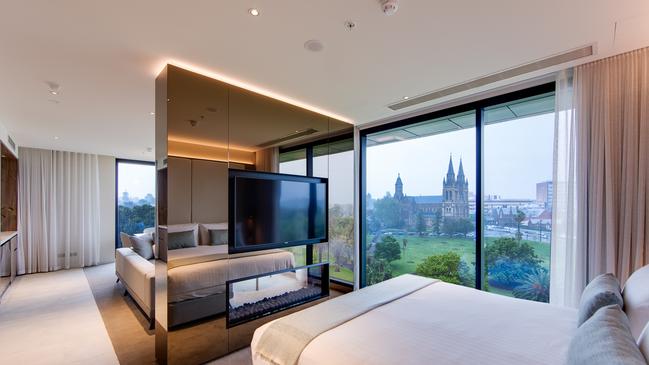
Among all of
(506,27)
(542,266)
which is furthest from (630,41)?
(542,266)

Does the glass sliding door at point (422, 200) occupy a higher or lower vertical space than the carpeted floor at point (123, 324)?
higher

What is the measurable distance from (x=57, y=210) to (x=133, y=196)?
151 centimetres

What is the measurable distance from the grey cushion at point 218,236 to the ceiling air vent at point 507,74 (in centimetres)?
244

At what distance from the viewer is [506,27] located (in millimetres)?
1972

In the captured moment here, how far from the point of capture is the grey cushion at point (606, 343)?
3.25ft

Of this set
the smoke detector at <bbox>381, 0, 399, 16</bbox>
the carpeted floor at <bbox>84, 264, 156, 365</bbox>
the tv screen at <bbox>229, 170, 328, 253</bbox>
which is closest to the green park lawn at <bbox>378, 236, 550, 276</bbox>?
the tv screen at <bbox>229, 170, 328, 253</bbox>

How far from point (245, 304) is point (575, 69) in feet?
12.5

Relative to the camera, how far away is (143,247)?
177 inches

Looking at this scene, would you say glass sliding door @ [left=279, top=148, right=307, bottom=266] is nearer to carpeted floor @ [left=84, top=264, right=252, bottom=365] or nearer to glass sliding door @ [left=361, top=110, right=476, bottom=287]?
carpeted floor @ [left=84, top=264, right=252, bottom=365]

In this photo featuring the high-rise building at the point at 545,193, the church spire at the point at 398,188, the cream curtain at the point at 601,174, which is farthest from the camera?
the church spire at the point at 398,188

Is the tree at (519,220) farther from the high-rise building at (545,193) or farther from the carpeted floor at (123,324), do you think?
the carpeted floor at (123,324)

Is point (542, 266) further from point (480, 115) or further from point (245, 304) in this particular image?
point (245, 304)

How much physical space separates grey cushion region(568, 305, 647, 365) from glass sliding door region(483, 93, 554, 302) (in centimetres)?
184

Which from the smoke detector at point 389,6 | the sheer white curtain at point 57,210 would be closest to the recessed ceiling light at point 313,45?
the smoke detector at point 389,6
